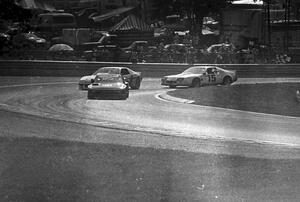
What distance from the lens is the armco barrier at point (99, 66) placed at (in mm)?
36656

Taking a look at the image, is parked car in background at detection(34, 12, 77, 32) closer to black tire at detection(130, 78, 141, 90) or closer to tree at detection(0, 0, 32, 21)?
black tire at detection(130, 78, 141, 90)

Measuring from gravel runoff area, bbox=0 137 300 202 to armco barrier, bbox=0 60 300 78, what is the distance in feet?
87.0

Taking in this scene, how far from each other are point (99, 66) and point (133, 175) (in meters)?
30.4

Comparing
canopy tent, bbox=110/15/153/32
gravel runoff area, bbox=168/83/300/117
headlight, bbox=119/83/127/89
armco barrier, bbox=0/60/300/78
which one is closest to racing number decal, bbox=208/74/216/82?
gravel runoff area, bbox=168/83/300/117

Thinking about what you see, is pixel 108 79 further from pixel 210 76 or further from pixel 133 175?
pixel 133 175

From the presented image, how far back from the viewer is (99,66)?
3788 centimetres

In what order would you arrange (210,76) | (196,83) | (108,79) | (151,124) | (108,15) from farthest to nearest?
(108,15), (210,76), (196,83), (108,79), (151,124)

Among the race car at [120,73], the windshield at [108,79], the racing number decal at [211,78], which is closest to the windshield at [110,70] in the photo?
the race car at [120,73]

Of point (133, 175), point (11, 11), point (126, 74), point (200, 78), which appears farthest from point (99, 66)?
point (133, 175)

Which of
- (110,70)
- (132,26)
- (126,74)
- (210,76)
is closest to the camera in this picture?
(110,70)

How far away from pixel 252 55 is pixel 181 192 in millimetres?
37576

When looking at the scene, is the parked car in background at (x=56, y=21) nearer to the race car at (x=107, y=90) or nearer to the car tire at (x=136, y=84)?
the car tire at (x=136, y=84)

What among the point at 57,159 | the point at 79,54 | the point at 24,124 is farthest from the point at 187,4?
the point at 57,159

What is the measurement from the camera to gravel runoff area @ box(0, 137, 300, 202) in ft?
22.2
